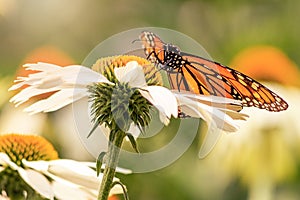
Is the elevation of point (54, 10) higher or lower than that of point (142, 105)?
higher

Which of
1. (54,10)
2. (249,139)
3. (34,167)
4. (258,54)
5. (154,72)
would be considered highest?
(54,10)

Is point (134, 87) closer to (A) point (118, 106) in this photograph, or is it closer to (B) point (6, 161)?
(A) point (118, 106)

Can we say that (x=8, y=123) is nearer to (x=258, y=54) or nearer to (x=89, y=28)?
(x=258, y=54)

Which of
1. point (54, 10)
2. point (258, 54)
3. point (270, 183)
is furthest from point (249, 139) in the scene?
point (54, 10)

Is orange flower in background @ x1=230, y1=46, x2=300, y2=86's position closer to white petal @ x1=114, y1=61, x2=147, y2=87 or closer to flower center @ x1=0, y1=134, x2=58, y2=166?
flower center @ x1=0, y1=134, x2=58, y2=166

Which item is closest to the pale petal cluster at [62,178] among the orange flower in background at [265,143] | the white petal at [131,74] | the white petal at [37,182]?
the white petal at [37,182]

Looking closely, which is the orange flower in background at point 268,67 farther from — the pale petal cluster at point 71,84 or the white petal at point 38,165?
the pale petal cluster at point 71,84
